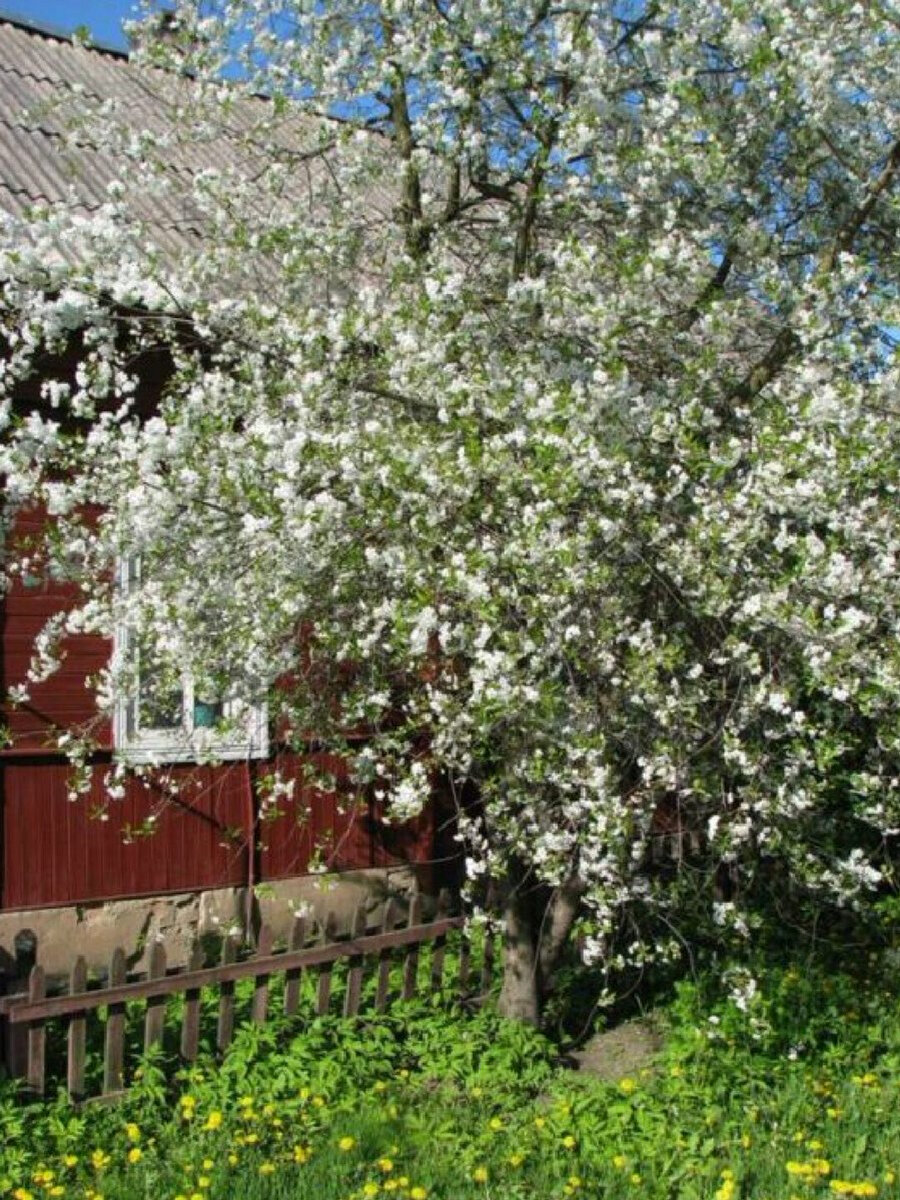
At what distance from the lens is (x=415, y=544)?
164 inches

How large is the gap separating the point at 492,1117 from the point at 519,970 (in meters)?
0.96

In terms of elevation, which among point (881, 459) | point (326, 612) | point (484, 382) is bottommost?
point (326, 612)

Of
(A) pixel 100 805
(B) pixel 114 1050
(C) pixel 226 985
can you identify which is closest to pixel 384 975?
(C) pixel 226 985

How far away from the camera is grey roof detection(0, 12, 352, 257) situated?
540 cm

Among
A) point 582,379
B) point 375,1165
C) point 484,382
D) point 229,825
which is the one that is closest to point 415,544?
point 484,382

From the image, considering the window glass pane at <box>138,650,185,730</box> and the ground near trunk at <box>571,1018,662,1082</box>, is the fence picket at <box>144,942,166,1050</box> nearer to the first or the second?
the window glass pane at <box>138,650,185,730</box>

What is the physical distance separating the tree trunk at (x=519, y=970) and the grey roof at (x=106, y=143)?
3.01 meters

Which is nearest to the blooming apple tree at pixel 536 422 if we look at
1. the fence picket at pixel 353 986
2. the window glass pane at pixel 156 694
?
the window glass pane at pixel 156 694

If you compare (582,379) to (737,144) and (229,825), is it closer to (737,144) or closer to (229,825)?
(737,144)

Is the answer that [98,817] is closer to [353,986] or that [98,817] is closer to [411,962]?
[353,986]

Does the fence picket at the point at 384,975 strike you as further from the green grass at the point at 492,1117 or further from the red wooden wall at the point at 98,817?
the red wooden wall at the point at 98,817

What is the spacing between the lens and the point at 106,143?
5.34 meters

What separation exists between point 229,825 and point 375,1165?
3.12m

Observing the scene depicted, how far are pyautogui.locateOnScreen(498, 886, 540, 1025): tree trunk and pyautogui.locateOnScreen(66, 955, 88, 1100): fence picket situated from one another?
1.75 metres
